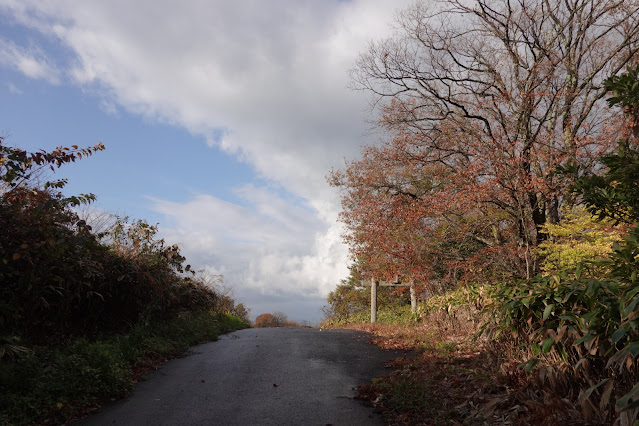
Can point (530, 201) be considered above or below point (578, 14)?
below

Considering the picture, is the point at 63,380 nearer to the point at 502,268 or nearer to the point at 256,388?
the point at 256,388

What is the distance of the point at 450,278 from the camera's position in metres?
14.9

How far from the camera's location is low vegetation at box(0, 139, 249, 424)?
18.7 ft

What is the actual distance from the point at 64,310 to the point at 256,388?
3.80m

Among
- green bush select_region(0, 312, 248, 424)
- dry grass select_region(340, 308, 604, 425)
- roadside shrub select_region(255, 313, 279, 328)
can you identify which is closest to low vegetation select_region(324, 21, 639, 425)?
dry grass select_region(340, 308, 604, 425)

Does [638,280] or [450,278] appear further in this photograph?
[450,278]

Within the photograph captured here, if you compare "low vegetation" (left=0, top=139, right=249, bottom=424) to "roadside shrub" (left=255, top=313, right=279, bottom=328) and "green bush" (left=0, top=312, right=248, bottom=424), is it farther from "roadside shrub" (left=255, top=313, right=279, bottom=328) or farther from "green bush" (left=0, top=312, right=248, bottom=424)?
"roadside shrub" (left=255, top=313, right=279, bottom=328)

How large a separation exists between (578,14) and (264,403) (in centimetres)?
1574

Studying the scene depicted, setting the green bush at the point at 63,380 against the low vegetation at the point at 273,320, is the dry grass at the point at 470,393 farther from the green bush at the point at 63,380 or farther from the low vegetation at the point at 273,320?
the low vegetation at the point at 273,320

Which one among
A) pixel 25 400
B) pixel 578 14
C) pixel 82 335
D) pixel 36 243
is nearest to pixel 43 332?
pixel 82 335

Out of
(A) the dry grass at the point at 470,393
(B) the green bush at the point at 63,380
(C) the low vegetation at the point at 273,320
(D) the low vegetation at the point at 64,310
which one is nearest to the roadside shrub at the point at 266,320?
→ (C) the low vegetation at the point at 273,320

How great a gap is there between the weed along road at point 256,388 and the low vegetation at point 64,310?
0.54 meters

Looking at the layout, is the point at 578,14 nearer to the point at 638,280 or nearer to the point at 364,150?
the point at 364,150

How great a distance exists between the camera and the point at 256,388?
6793 millimetres
